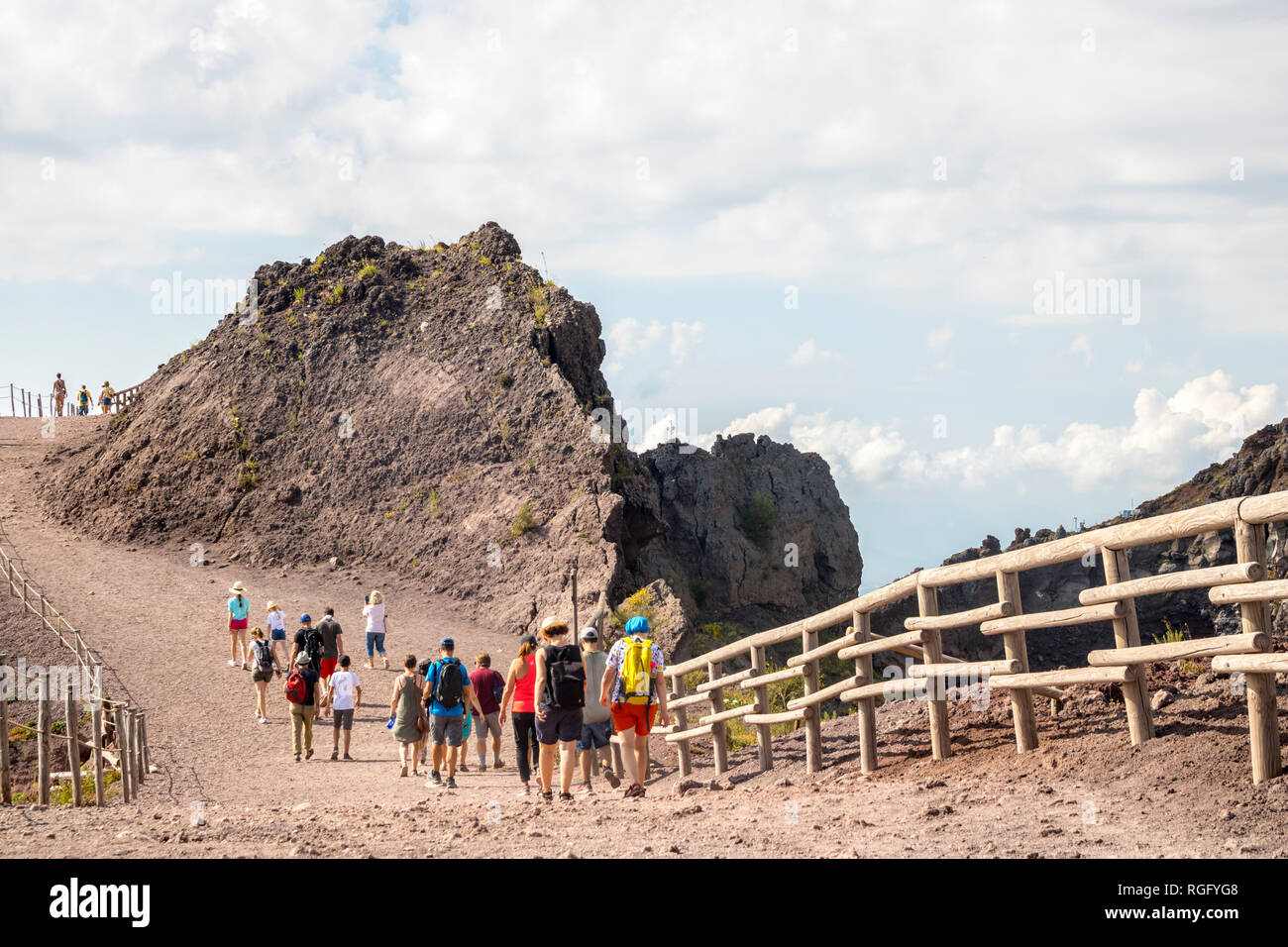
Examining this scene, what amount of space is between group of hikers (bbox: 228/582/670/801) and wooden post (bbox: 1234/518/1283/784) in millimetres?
5713

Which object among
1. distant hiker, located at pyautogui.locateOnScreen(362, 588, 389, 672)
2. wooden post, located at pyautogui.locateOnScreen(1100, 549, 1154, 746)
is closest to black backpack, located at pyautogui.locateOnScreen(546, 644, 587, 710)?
wooden post, located at pyautogui.locateOnScreen(1100, 549, 1154, 746)

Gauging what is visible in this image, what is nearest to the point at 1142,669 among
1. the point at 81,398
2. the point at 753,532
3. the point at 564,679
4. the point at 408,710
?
the point at 564,679

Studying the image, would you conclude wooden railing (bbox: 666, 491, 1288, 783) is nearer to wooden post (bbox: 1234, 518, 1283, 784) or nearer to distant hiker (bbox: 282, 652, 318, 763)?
wooden post (bbox: 1234, 518, 1283, 784)

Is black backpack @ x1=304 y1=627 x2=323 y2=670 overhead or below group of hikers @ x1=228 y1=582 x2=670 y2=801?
overhead

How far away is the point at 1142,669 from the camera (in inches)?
315

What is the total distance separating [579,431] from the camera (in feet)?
108

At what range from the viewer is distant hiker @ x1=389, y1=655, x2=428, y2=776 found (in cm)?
1520

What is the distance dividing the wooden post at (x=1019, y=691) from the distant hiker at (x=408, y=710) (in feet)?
27.5

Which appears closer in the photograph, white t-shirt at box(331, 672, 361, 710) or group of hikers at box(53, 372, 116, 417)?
white t-shirt at box(331, 672, 361, 710)

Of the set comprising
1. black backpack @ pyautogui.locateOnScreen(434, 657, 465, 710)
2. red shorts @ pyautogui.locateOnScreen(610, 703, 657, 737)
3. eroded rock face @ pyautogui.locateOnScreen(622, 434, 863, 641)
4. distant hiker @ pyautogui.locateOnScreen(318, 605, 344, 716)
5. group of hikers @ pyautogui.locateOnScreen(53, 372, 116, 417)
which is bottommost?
red shorts @ pyautogui.locateOnScreen(610, 703, 657, 737)

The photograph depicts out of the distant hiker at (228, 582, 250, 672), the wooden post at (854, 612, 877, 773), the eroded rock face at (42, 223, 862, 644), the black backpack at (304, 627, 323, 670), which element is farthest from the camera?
the eroded rock face at (42, 223, 862, 644)

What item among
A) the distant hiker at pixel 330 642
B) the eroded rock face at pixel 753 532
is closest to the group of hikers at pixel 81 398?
the eroded rock face at pixel 753 532

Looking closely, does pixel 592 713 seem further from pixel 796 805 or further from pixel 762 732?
pixel 796 805
